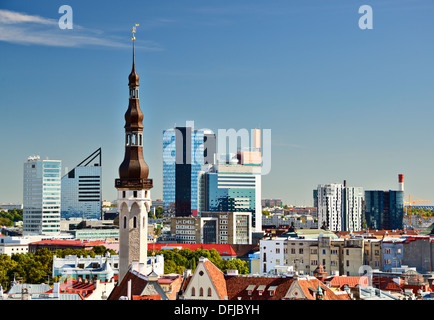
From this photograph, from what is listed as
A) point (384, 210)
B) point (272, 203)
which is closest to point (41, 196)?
point (384, 210)

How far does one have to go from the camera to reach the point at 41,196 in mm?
80375

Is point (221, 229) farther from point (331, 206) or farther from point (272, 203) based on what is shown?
point (272, 203)

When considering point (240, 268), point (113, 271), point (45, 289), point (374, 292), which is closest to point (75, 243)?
point (240, 268)

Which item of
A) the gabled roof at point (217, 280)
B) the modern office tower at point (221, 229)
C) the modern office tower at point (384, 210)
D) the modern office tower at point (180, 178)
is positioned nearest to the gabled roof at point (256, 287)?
the gabled roof at point (217, 280)

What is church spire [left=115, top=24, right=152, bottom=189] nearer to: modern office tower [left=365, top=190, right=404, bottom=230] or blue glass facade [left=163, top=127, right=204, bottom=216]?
modern office tower [left=365, top=190, right=404, bottom=230]

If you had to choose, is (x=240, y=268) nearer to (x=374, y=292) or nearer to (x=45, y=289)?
(x=45, y=289)

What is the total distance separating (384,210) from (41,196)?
107 feet

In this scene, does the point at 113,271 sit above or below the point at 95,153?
below

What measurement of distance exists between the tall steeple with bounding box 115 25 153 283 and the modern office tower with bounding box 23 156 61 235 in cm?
5176

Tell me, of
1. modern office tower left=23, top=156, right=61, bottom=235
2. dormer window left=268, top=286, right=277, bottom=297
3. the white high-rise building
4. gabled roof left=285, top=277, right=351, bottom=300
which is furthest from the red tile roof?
gabled roof left=285, top=277, right=351, bottom=300

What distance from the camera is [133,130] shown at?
26359 mm

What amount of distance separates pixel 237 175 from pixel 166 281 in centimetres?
5127

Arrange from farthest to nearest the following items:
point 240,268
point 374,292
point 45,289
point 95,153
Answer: point 95,153 → point 240,268 → point 45,289 → point 374,292

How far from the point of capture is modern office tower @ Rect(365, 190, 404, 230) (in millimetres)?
76688
